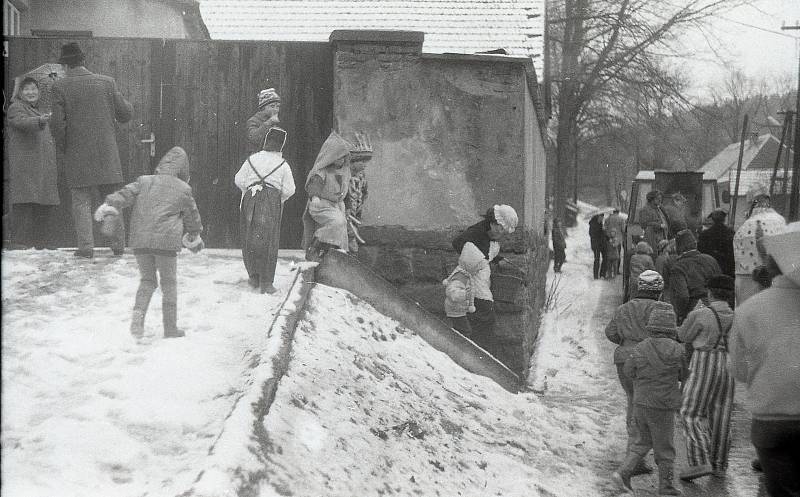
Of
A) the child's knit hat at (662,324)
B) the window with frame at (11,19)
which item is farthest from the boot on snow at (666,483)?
the window with frame at (11,19)

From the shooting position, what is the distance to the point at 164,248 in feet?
20.6

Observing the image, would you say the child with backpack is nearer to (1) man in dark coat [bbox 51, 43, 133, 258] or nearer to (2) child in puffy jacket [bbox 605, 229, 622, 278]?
(2) child in puffy jacket [bbox 605, 229, 622, 278]

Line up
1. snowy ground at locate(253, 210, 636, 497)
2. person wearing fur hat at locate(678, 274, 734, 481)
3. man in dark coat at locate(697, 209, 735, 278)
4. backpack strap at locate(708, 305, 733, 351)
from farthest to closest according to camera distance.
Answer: man in dark coat at locate(697, 209, 735, 278) → backpack strap at locate(708, 305, 733, 351) → person wearing fur hat at locate(678, 274, 734, 481) → snowy ground at locate(253, 210, 636, 497)

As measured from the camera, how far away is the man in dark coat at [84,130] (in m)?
8.32

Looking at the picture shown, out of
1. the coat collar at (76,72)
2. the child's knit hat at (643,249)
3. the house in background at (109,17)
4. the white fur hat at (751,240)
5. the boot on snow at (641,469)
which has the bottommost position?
the boot on snow at (641,469)

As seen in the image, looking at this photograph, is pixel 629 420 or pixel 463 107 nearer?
pixel 629 420

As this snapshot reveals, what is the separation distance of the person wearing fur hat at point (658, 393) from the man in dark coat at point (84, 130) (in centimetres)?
461

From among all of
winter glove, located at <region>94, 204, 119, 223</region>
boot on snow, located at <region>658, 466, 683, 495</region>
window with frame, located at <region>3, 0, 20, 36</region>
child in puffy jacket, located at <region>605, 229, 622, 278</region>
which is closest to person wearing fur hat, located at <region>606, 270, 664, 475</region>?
boot on snow, located at <region>658, 466, 683, 495</region>

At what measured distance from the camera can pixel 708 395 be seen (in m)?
7.02

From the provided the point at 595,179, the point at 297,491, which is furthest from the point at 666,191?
the point at 595,179

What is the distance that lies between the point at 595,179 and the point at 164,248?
70184 millimetres

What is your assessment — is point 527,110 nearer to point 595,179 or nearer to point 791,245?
point 791,245

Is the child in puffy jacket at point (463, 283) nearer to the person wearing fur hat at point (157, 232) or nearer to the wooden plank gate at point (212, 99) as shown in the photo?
the wooden plank gate at point (212, 99)

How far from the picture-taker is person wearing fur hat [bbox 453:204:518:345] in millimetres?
8656
